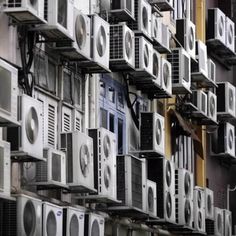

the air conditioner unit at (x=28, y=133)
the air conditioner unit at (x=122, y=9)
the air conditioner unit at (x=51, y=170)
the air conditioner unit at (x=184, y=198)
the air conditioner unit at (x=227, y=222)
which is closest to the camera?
the air conditioner unit at (x=28, y=133)

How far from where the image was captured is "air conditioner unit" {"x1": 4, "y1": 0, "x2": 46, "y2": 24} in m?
14.3

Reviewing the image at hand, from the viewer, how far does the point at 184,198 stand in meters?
21.5

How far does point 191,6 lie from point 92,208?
8117 mm

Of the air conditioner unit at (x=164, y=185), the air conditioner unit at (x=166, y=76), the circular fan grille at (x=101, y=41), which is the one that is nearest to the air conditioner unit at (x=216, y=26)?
the air conditioner unit at (x=166, y=76)

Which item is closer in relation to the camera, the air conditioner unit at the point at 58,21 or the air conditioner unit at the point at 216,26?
the air conditioner unit at the point at 58,21

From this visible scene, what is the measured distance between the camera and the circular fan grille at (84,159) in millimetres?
15905

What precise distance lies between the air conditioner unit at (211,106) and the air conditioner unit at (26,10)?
31.6 feet

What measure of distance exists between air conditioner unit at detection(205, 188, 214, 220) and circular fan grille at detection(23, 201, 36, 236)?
370 inches

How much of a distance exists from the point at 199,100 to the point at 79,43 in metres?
7.48

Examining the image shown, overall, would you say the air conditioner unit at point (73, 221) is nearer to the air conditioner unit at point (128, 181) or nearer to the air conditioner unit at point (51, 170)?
the air conditioner unit at point (51, 170)

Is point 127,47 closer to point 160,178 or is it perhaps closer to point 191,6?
point 160,178

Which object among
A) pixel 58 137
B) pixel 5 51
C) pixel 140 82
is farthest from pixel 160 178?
pixel 5 51

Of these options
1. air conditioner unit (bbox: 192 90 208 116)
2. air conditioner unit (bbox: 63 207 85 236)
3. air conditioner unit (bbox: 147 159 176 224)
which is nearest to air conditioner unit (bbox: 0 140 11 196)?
air conditioner unit (bbox: 63 207 85 236)

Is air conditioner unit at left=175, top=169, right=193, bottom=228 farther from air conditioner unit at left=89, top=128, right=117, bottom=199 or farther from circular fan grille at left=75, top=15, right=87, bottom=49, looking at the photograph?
circular fan grille at left=75, top=15, right=87, bottom=49
